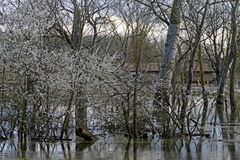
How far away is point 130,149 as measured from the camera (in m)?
12.5

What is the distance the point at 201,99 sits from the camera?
47.9ft

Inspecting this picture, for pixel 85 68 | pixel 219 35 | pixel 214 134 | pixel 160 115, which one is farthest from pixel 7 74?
pixel 219 35

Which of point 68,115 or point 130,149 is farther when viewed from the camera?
point 68,115

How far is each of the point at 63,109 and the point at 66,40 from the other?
5.95 meters

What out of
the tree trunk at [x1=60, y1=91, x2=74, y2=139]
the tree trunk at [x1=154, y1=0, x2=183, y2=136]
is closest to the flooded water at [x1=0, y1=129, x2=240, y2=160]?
the tree trunk at [x1=60, y1=91, x2=74, y2=139]

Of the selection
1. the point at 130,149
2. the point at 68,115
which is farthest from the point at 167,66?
the point at 130,149

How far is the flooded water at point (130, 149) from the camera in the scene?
11378mm

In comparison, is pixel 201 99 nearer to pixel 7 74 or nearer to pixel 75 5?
pixel 7 74

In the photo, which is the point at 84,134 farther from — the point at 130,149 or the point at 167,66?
the point at 167,66

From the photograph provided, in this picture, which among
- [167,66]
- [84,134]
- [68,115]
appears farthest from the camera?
[167,66]

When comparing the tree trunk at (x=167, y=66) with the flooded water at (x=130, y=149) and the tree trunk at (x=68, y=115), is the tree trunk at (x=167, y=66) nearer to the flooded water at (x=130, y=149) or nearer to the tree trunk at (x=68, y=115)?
the flooded water at (x=130, y=149)

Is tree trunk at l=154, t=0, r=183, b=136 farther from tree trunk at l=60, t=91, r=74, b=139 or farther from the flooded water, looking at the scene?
tree trunk at l=60, t=91, r=74, b=139

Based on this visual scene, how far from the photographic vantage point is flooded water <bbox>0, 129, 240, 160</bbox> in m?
11.4

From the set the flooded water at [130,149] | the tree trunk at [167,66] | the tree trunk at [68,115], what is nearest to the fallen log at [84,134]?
the flooded water at [130,149]
